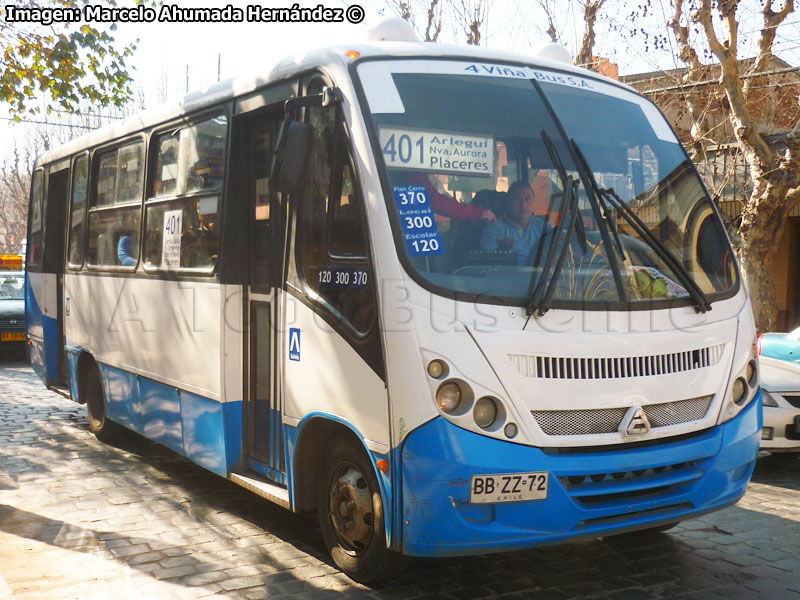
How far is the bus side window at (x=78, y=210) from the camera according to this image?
909 centimetres

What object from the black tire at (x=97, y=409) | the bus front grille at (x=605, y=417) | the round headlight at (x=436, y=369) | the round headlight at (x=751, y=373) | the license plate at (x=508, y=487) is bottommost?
the black tire at (x=97, y=409)

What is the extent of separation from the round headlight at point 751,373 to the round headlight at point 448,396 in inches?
69.8

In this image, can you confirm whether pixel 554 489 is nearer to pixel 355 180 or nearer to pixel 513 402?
pixel 513 402

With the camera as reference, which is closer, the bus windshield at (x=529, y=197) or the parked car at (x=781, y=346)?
the bus windshield at (x=529, y=197)

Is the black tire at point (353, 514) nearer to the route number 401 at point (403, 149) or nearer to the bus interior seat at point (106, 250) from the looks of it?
the route number 401 at point (403, 149)

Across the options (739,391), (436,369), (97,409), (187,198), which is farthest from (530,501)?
(97,409)

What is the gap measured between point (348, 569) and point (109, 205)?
15.8ft

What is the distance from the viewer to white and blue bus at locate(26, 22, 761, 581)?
14.0 ft

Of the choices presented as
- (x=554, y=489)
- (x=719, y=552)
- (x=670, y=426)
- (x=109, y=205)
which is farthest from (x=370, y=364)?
(x=109, y=205)

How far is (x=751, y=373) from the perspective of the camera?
510 cm

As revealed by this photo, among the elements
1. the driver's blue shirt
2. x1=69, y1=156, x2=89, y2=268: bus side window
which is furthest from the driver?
x1=69, y1=156, x2=89, y2=268: bus side window

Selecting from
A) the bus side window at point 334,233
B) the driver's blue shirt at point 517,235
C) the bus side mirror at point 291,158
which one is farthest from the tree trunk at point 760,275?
the bus side mirror at point 291,158

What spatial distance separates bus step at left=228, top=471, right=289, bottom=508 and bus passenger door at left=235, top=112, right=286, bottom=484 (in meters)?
0.05

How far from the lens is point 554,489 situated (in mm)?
4270
